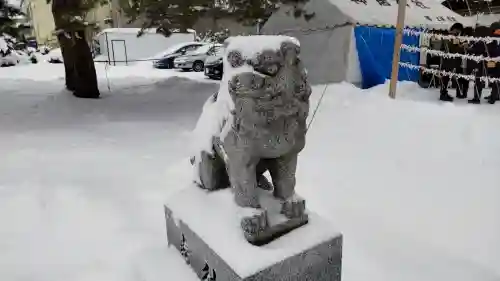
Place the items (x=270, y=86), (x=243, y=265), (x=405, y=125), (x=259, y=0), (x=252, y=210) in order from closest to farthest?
(x=270, y=86), (x=243, y=265), (x=252, y=210), (x=405, y=125), (x=259, y=0)

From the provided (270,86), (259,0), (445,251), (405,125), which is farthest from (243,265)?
(259,0)

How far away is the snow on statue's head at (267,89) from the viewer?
1446mm

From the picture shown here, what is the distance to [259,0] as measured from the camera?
5.56 meters

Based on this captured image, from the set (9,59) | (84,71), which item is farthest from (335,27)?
(9,59)

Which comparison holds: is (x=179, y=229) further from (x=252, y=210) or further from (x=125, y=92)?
(x=125, y=92)

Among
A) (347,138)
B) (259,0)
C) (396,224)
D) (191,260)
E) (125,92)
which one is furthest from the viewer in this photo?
(125,92)

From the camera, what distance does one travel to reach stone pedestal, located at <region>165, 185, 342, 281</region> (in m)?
1.60

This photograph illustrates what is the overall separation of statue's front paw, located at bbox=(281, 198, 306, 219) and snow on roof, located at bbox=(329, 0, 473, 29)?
645 cm

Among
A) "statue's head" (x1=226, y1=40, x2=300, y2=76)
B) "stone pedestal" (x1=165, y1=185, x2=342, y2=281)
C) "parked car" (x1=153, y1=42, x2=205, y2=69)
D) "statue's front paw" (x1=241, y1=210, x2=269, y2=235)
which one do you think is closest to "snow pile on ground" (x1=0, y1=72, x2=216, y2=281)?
"stone pedestal" (x1=165, y1=185, x2=342, y2=281)

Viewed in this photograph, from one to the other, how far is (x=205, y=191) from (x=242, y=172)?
0.49 meters

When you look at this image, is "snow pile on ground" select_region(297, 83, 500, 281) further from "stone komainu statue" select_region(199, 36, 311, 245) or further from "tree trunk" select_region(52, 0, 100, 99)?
"tree trunk" select_region(52, 0, 100, 99)

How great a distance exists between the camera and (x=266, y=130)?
154 centimetres

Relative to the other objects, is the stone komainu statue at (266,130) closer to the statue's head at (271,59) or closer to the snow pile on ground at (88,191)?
the statue's head at (271,59)

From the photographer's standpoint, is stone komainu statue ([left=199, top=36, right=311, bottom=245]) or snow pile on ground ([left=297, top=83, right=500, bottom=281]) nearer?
stone komainu statue ([left=199, top=36, right=311, bottom=245])
